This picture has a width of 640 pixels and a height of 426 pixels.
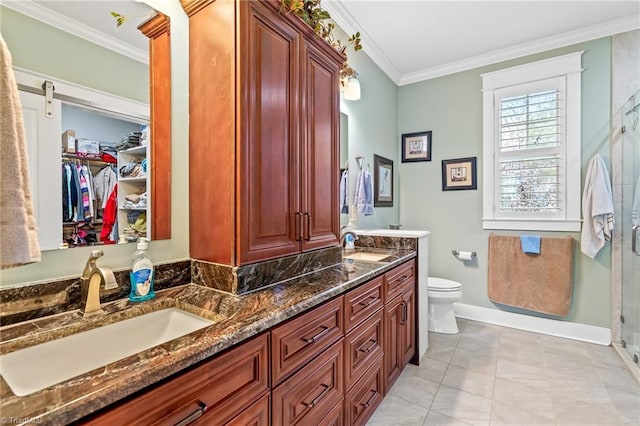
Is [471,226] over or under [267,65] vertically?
under

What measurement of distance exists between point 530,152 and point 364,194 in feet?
5.71

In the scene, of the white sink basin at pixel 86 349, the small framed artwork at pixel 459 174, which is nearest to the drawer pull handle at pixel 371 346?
the white sink basin at pixel 86 349

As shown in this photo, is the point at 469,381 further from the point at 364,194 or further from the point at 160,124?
the point at 160,124

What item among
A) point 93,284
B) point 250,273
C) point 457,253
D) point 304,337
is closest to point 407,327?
point 304,337

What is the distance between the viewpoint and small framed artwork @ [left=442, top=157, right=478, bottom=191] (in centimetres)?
321

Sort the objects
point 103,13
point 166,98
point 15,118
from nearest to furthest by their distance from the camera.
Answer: point 15,118 < point 103,13 < point 166,98

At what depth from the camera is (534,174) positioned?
290 cm

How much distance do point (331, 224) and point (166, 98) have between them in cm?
104

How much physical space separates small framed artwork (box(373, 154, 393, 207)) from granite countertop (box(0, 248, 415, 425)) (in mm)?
1614

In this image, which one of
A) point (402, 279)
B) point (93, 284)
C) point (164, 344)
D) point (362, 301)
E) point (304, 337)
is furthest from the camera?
point (402, 279)

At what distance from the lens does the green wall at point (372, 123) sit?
2.63m

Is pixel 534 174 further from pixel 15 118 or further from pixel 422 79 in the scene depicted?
pixel 15 118

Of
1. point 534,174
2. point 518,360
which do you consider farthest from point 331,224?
point 534,174

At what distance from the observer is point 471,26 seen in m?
2.65
